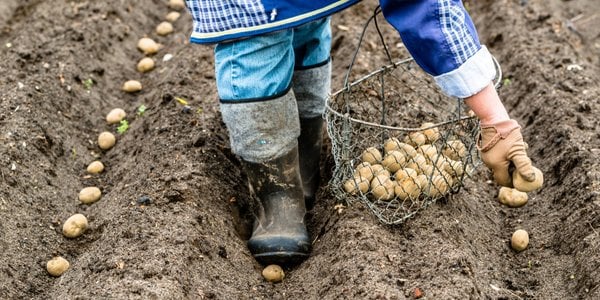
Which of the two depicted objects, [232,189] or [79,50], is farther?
[79,50]

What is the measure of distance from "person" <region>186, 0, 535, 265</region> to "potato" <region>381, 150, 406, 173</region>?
1.03 feet

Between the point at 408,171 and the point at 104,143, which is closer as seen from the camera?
the point at 408,171

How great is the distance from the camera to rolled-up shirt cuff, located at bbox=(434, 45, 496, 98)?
2266 mm

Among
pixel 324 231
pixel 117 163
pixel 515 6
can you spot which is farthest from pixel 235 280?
pixel 515 6

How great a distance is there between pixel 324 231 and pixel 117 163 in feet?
3.84

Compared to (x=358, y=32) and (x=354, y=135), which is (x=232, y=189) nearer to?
(x=354, y=135)

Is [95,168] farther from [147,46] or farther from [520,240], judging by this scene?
[520,240]

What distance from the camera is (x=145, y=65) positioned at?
179 inches

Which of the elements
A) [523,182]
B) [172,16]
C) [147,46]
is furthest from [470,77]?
[172,16]

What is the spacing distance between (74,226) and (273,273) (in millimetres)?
820

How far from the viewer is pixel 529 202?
130 inches

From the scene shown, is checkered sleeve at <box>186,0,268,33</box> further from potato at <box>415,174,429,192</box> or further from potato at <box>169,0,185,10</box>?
potato at <box>169,0,185,10</box>

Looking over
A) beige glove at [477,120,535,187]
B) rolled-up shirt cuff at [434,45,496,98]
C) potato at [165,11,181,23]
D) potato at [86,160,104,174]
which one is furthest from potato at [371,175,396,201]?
potato at [165,11,181,23]

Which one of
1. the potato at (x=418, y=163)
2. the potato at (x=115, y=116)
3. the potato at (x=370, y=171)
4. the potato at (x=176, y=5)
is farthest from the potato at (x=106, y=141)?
the potato at (x=176, y=5)
